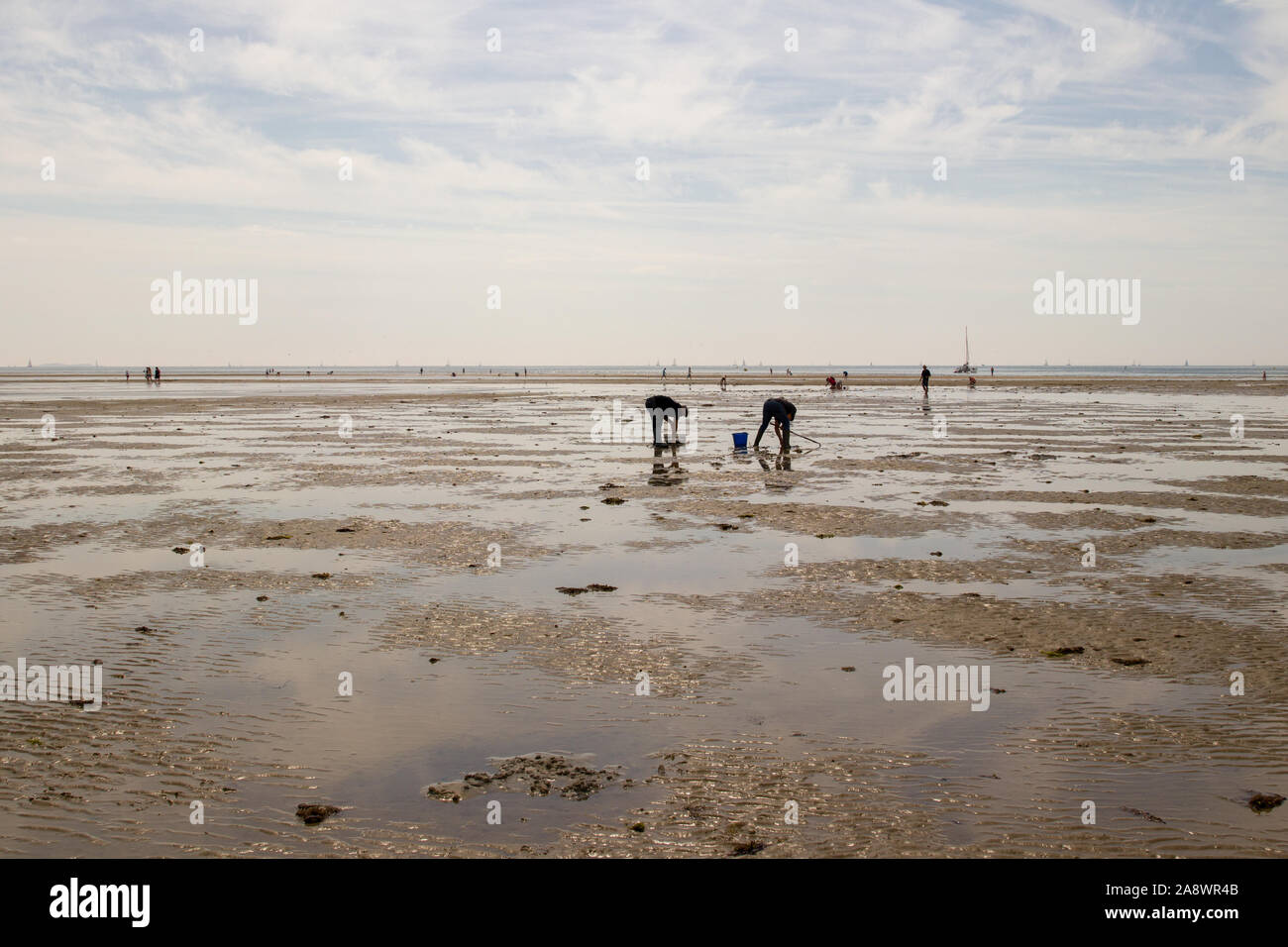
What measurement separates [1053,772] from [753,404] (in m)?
63.8

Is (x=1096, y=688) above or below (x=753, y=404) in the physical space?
below

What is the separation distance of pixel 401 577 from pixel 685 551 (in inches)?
182

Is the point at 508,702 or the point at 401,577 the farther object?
the point at 401,577

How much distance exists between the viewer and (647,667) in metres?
9.10

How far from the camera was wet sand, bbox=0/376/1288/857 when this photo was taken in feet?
19.1

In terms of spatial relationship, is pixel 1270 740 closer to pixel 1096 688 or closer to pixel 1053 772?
pixel 1096 688

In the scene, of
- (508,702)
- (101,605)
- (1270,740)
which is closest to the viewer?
(1270,740)

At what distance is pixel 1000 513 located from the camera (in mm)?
18719

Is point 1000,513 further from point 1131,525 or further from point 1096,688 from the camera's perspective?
point 1096,688

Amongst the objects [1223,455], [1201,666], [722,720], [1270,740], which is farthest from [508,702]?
[1223,455]

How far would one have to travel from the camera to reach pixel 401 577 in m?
13.2

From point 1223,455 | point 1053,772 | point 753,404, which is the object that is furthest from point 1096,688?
point 753,404

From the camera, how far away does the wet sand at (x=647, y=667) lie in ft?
19.1

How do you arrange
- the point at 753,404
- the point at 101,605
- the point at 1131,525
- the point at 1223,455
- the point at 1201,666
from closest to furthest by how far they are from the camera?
the point at 1201,666, the point at 101,605, the point at 1131,525, the point at 1223,455, the point at 753,404
